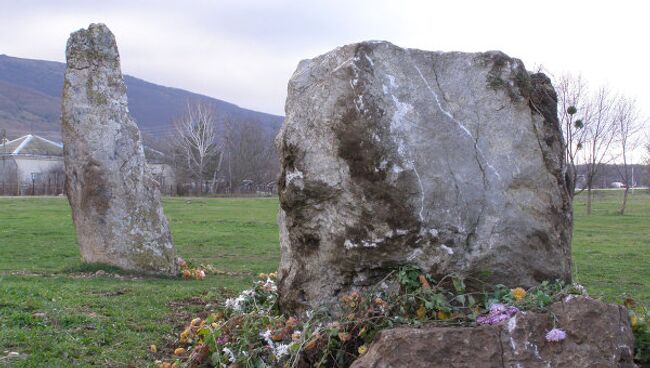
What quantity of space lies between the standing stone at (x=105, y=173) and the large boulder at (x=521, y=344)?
8701mm

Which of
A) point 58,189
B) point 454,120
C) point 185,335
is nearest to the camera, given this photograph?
point 454,120

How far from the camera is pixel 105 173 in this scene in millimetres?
12883

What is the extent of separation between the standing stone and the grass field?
21.8 inches

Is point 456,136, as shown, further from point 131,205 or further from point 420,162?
point 131,205

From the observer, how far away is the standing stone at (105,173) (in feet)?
42.3

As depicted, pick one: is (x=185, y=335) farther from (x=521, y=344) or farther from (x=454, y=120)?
(x=521, y=344)

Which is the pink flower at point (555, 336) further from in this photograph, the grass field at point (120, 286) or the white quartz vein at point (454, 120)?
the grass field at point (120, 286)

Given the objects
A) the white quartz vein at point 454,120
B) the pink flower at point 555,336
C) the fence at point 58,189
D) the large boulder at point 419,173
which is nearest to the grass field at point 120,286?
the large boulder at point 419,173

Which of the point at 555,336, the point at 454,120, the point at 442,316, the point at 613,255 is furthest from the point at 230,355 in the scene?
the point at 613,255

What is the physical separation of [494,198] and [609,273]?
10948mm

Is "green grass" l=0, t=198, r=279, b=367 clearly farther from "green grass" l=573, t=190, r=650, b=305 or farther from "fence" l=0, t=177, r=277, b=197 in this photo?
"fence" l=0, t=177, r=277, b=197

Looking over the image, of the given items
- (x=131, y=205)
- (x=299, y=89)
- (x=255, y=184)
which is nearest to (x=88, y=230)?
(x=131, y=205)

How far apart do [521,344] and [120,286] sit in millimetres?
7550

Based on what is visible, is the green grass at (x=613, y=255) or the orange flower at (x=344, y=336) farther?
the green grass at (x=613, y=255)
